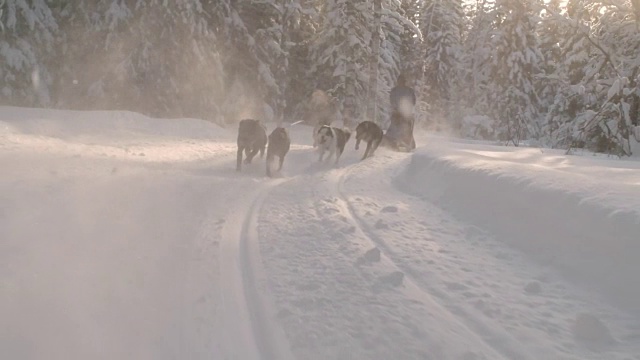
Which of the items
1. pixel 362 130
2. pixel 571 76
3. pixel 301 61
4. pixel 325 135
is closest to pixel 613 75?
pixel 571 76

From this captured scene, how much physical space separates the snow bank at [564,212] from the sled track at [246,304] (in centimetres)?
276

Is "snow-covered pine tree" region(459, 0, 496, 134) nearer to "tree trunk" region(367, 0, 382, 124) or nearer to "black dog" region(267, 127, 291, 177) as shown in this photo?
"tree trunk" region(367, 0, 382, 124)

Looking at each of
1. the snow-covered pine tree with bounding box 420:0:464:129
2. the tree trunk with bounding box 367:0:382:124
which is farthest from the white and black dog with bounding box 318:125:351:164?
the snow-covered pine tree with bounding box 420:0:464:129

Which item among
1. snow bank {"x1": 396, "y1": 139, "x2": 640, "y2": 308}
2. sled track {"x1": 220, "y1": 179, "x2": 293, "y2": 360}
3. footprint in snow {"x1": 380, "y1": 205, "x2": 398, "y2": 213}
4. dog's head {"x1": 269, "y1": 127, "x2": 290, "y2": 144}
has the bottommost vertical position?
sled track {"x1": 220, "y1": 179, "x2": 293, "y2": 360}

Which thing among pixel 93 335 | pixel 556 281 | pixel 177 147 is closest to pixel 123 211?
pixel 93 335

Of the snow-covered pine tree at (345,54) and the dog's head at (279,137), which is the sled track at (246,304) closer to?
the dog's head at (279,137)

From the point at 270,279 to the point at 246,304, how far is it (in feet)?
1.65

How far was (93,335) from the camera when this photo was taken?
2863mm

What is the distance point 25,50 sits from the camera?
1836 centimetres

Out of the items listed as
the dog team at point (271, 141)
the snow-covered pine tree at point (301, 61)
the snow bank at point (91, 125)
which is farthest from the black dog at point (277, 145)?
the snow-covered pine tree at point (301, 61)

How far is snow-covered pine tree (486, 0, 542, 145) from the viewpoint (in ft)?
105

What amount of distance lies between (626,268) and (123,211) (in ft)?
17.0

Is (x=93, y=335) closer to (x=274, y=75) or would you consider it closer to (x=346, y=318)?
(x=346, y=318)

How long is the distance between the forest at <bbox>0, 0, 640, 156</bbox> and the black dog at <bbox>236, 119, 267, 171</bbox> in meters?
8.08
